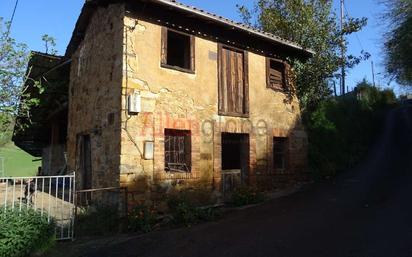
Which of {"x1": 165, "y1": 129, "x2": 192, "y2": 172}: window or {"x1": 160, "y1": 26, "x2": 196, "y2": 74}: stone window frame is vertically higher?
{"x1": 160, "y1": 26, "x2": 196, "y2": 74}: stone window frame

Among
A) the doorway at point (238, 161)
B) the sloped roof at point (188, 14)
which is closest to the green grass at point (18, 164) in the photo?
the sloped roof at point (188, 14)

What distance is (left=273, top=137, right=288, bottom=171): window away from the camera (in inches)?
554

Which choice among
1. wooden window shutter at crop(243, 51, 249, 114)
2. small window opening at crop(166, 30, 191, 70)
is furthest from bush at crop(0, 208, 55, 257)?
wooden window shutter at crop(243, 51, 249, 114)

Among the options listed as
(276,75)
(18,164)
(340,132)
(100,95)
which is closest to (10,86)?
(100,95)

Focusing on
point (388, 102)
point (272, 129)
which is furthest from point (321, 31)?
point (388, 102)

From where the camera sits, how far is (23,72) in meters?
Result: 10.6

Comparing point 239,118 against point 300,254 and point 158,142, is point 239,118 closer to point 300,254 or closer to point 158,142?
point 158,142

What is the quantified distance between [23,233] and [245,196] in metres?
6.20

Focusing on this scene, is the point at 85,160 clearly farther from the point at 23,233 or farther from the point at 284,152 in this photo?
the point at 284,152

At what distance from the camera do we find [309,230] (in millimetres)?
8227

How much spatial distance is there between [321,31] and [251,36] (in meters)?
4.49

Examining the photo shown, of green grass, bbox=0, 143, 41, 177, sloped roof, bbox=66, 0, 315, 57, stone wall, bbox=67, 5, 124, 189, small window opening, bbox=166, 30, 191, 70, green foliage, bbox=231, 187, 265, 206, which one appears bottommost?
green foliage, bbox=231, 187, 265, 206

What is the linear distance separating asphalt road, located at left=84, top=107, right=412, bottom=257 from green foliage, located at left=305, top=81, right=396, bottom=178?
2.87 metres

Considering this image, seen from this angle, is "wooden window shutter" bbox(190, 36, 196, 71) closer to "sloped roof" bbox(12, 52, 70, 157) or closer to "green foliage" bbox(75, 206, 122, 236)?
"green foliage" bbox(75, 206, 122, 236)
